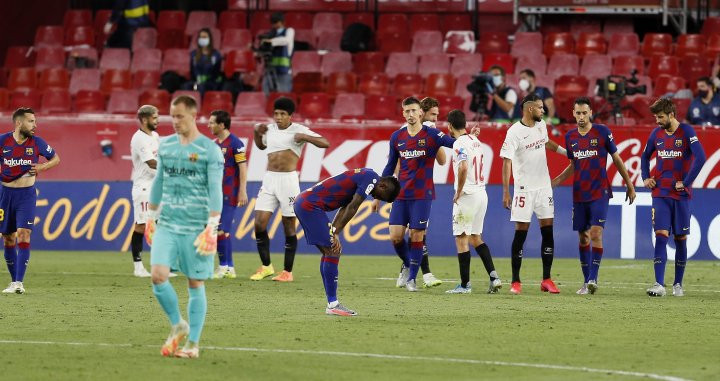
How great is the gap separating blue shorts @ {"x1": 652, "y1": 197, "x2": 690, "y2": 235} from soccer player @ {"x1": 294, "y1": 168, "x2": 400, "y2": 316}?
4.52 metres

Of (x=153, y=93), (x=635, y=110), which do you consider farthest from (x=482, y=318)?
(x=153, y=93)

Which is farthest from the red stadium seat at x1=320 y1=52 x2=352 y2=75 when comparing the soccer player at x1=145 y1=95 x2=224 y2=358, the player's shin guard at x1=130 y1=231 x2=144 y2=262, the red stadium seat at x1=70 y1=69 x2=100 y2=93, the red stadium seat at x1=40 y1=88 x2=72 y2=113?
the soccer player at x1=145 y1=95 x2=224 y2=358

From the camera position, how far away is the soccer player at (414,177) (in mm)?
16328

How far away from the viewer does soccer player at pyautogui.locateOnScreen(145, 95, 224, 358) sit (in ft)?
34.3

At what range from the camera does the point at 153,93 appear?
2694 cm

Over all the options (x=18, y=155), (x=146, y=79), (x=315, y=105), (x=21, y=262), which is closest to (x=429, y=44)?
(x=315, y=105)

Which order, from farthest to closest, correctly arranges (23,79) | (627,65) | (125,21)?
(125,21) → (23,79) → (627,65)

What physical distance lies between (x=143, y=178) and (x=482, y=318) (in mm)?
7424

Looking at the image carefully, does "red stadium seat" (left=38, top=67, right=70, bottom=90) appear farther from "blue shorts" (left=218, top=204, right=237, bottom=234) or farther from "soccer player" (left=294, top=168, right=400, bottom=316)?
"soccer player" (left=294, top=168, right=400, bottom=316)

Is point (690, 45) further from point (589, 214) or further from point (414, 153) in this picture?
point (414, 153)

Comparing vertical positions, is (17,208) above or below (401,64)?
below

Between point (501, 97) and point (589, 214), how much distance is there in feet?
25.3

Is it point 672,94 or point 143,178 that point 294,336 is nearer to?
point 143,178

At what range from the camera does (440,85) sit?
88.1ft
